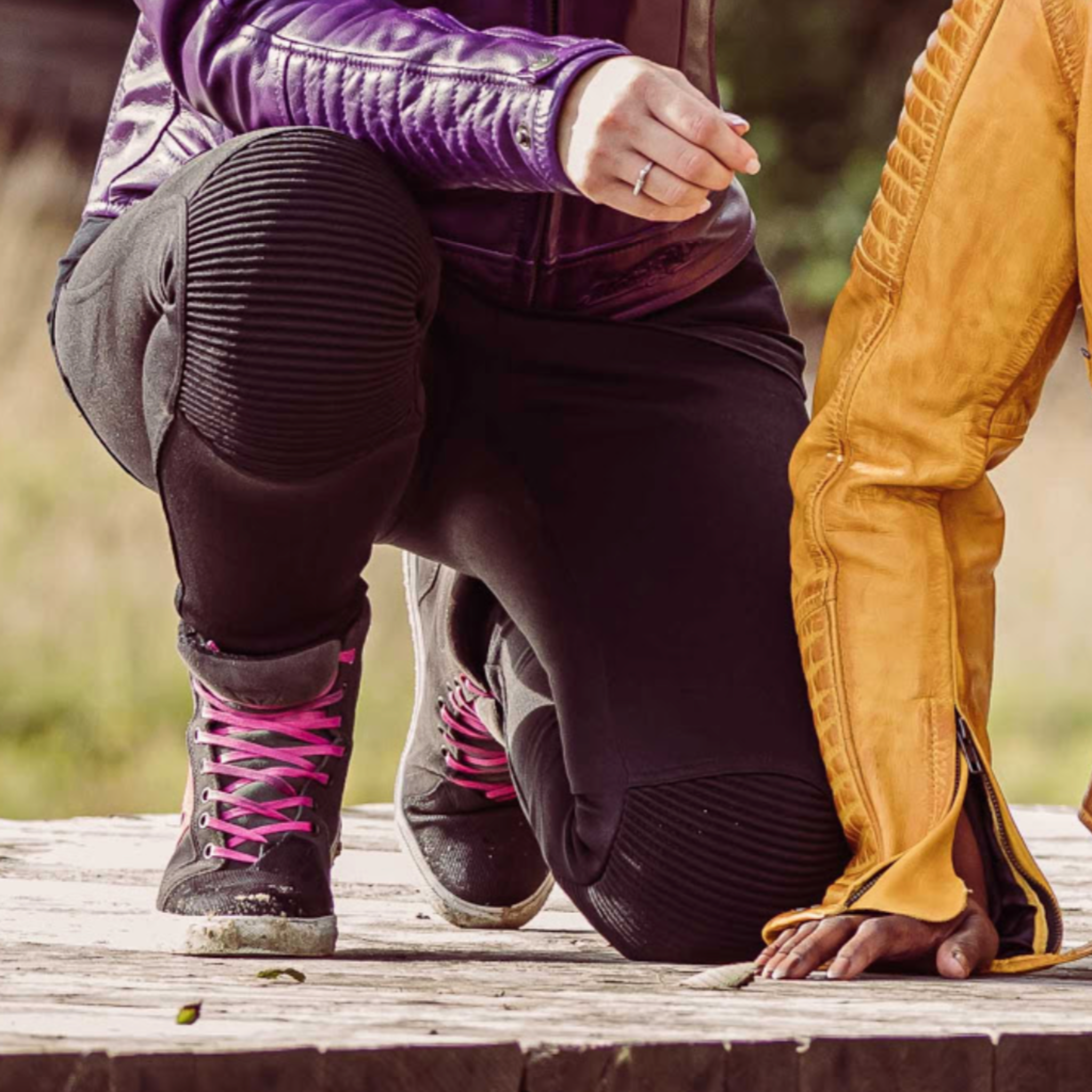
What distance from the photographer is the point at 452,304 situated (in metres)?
1.65

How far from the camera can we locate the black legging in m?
1.44

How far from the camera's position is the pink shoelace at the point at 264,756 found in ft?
4.98

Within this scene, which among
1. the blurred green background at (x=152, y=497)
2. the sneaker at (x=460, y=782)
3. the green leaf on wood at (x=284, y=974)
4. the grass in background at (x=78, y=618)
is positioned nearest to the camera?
the green leaf on wood at (x=284, y=974)

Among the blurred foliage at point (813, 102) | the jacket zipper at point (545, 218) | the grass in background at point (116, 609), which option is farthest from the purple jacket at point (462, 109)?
the blurred foliage at point (813, 102)

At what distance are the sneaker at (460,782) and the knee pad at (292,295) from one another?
1.32 ft

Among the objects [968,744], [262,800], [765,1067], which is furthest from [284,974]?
[968,744]

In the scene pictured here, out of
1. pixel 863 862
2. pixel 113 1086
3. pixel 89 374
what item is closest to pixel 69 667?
pixel 89 374

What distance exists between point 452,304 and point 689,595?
0.29 m

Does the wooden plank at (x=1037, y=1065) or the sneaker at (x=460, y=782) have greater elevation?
the wooden plank at (x=1037, y=1065)

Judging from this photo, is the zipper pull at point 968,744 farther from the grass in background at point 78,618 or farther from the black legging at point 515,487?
the grass in background at point 78,618

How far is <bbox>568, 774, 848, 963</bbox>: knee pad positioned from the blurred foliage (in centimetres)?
485

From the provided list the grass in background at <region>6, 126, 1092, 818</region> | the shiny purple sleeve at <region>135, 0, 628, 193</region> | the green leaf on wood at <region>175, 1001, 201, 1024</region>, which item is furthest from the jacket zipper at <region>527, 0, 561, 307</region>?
the grass in background at <region>6, 126, 1092, 818</region>

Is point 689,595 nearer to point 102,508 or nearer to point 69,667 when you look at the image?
point 69,667

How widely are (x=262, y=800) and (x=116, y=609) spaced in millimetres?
2872
